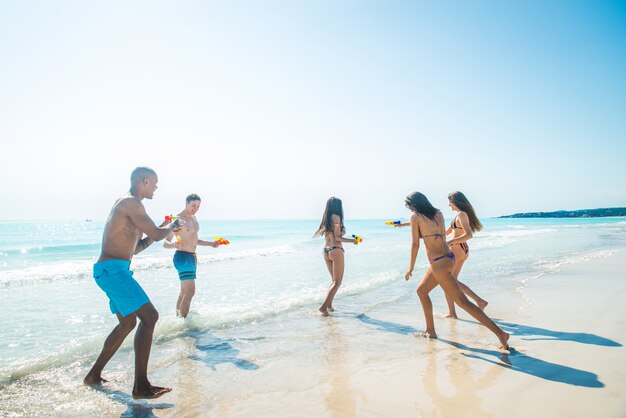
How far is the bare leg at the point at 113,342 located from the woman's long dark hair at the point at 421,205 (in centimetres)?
362

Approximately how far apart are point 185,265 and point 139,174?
2.81m

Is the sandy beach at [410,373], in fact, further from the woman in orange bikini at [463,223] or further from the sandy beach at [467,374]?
the woman in orange bikini at [463,223]

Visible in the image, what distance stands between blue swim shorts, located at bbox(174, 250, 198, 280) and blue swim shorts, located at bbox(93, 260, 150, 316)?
104 inches

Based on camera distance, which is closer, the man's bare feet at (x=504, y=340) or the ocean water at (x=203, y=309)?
the man's bare feet at (x=504, y=340)

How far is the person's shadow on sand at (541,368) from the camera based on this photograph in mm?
3510

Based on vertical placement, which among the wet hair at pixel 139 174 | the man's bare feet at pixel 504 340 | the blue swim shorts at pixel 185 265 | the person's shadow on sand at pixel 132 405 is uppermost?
the wet hair at pixel 139 174

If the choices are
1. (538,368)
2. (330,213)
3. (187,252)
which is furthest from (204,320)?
Answer: (538,368)

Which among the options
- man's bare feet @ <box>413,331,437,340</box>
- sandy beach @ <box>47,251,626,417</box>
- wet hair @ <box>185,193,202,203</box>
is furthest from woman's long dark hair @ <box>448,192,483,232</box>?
wet hair @ <box>185,193,202,203</box>

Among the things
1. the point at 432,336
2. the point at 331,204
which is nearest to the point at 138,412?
the point at 432,336

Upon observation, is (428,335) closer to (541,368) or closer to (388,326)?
(388,326)

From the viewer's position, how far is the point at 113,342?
12.6ft

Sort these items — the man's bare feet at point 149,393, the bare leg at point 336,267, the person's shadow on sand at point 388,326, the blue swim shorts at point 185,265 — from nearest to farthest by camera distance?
the man's bare feet at point 149,393 → the person's shadow on sand at point 388,326 → the blue swim shorts at point 185,265 → the bare leg at point 336,267

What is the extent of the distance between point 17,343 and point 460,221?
6.96 m

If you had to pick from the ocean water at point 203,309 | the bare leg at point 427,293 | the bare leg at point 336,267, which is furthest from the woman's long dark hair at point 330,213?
the bare leg at point 427,293
